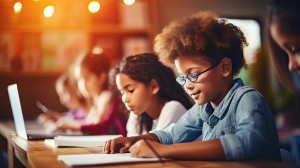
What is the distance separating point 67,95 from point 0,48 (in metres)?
0.81

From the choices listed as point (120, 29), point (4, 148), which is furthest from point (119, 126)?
point (120, 29)

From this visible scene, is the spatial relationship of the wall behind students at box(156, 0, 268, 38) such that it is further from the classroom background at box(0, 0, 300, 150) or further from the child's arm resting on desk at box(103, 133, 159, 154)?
the child's arm resting on desk at box(103, 133, 159, 154)

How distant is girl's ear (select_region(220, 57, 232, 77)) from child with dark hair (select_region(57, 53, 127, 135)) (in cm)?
128

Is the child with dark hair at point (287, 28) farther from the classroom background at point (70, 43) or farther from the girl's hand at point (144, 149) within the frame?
the classroom background at point (70, 43)

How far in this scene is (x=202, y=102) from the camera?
1.52m

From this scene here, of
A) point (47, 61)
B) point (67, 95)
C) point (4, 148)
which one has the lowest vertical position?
point (4, 148)

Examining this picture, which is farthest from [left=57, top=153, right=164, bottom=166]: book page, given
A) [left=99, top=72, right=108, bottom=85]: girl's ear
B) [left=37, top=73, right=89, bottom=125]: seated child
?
[left=37, top=73, right=89, bottom=125]: seated child

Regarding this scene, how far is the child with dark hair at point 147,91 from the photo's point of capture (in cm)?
215

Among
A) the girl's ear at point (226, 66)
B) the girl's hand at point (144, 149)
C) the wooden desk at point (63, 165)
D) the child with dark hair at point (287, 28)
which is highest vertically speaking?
the child with dark hair at point (287, 28)

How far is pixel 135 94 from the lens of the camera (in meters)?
2.17

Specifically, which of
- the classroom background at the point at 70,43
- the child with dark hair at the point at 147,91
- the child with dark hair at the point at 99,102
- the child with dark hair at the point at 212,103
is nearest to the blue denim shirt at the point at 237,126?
the child with dark hair at the point at 212,103

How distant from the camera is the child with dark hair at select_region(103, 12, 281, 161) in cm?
123

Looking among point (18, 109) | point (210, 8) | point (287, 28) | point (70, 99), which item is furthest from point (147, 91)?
point (210, 8)

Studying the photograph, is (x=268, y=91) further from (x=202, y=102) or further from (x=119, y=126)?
(x=202, y=102)
